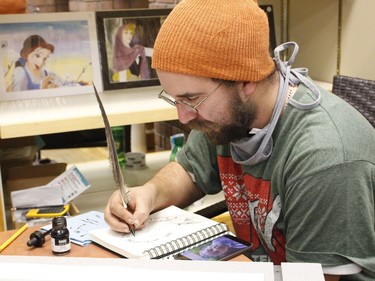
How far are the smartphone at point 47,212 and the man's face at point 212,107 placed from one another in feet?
2.03

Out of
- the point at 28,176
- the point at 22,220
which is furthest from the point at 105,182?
the point at 22,220

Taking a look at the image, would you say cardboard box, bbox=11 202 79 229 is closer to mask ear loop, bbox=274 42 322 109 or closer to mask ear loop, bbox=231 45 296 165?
mask ear loop, bbox=231 45 296 165

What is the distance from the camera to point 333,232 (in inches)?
43.3

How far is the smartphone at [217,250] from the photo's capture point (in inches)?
41.4

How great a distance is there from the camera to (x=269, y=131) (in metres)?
1.22

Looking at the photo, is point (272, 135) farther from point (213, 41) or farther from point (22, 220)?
point (22, 220)

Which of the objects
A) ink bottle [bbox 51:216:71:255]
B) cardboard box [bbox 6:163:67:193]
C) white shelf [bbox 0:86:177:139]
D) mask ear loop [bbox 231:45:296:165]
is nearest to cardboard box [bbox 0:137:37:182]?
cardboard box [bbox 6:163:67:193]

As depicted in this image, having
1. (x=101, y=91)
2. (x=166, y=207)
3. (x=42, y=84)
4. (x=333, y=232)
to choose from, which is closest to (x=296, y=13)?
(x=101, y=91)

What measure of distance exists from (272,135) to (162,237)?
34 cm

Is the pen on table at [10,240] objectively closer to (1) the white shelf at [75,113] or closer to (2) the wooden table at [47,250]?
(2) the wooden table at [47,250]

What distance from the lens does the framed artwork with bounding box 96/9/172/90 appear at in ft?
6.37

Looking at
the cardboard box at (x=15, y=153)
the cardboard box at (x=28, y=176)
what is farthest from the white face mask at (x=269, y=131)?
the cardboard box at (x=15, y=153)

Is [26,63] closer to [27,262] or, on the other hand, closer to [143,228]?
[143,228]

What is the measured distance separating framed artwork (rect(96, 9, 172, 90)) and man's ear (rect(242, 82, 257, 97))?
819mm
